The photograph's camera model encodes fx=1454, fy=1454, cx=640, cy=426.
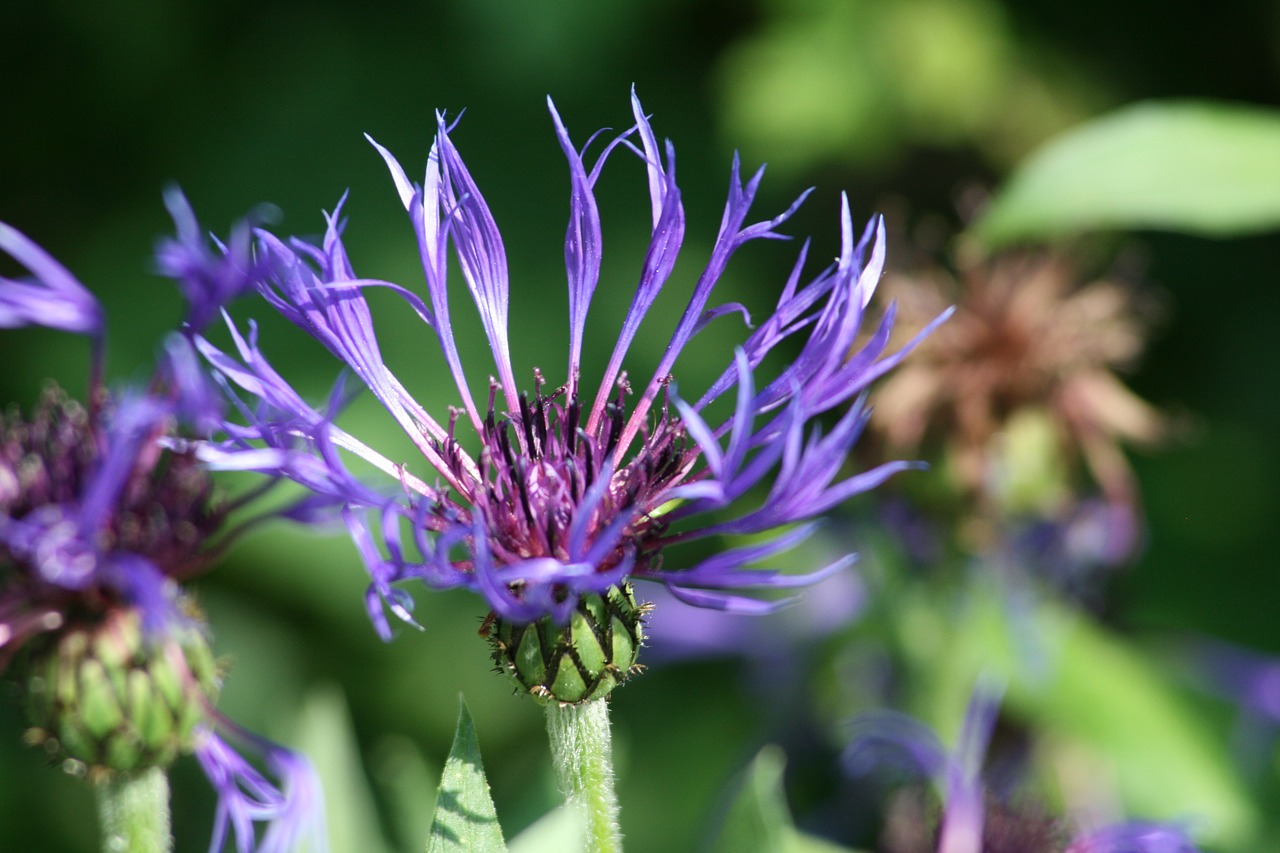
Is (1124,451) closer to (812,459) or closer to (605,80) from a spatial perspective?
(605,80)

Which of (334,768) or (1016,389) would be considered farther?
(1016,389)

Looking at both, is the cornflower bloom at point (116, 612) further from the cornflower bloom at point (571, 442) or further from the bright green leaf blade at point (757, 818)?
the bright green leaf blade at point (757, 818)

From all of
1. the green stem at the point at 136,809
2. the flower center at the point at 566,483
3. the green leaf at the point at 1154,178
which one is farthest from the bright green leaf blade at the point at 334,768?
the green leaf at the point at 1154,178

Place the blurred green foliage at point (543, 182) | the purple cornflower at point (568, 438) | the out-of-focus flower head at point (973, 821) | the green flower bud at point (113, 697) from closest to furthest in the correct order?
the purple cornflower at point (568, 438) < the green flower bud at point (113, 697) < the out-of-focus flower head at point (973, 821) < the blurred green foliage at point (543, 182)

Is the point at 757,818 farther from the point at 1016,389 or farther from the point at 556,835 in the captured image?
the point at 1016,389

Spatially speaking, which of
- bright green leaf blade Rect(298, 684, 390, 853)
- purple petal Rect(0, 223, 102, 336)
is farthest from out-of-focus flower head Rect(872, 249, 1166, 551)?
purple petal Rect(0, 223, 102, 336)

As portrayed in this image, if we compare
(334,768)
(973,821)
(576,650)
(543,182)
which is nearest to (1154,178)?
(973,821)
